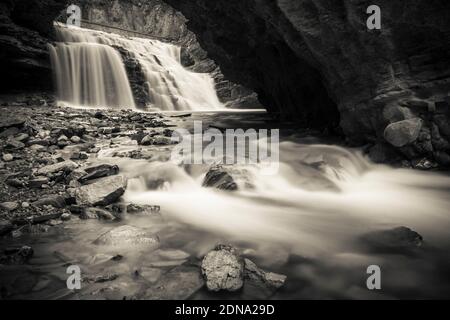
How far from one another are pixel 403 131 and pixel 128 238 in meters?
4.97

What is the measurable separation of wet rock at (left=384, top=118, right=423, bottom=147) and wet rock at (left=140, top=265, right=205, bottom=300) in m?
4.71

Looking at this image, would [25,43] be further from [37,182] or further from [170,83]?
[37,182]

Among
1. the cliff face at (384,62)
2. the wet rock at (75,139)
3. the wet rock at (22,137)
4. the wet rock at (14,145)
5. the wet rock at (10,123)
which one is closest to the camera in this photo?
the cliff face at (384,62)

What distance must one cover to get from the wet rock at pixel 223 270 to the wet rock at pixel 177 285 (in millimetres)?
90

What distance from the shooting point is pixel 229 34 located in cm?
1102

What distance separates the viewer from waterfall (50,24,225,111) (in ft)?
57.2

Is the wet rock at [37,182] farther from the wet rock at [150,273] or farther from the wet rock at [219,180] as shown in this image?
the wet rock at [150,273]

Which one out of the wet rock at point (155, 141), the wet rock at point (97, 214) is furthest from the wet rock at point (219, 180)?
the wet rock at point (155, 141)

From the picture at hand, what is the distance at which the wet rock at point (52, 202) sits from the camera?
12.6 ft

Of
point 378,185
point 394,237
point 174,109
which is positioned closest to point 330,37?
point 378,185

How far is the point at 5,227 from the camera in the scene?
10.4 ft

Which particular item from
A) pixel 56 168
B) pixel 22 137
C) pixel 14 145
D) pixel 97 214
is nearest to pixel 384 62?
pixel 97 214

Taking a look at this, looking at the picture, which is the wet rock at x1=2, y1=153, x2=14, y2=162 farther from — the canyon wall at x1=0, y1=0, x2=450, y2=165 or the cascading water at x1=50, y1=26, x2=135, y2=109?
the cascading water at x1=50, y1=26, x2=135, y2=109
